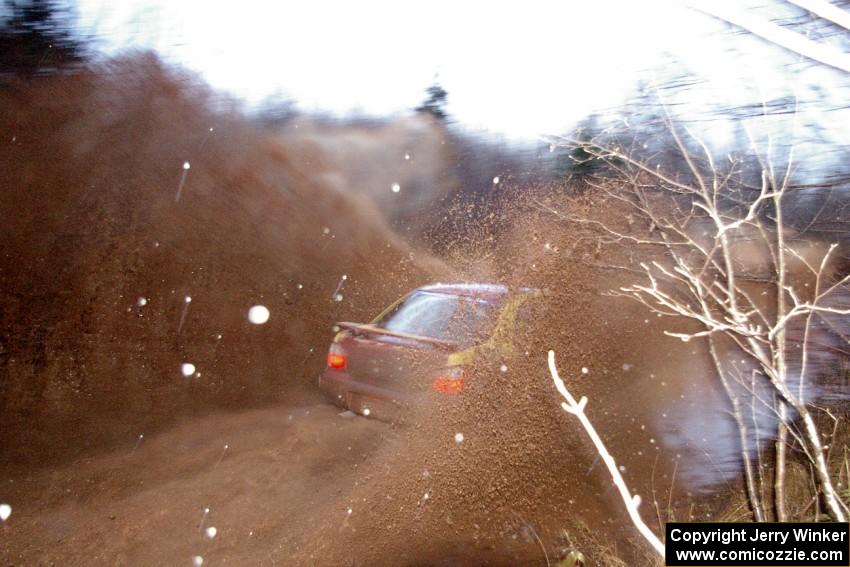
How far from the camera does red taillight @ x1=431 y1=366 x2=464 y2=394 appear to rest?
7.06ft

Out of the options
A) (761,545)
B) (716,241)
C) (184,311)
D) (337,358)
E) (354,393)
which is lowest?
(761,545)

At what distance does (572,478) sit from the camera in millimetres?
2211

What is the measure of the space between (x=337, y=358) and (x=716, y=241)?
1.97m

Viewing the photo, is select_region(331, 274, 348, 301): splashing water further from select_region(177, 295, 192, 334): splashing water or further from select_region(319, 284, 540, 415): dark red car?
select_region(177, 295, 192, 334): splashing water

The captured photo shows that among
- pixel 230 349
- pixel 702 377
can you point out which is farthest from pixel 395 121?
pixel 702 377

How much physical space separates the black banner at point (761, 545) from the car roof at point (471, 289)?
1251 millimetres

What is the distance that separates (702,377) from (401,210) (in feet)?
5.93

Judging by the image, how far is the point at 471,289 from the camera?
2.34 meters

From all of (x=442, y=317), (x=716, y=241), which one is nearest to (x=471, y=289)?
(x=442, y=317)

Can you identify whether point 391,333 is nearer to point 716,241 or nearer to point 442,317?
point 442,317

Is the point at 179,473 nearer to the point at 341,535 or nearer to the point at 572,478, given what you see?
the point at 341,535

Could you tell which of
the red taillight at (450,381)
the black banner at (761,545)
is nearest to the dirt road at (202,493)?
the red taillight at (450,381)

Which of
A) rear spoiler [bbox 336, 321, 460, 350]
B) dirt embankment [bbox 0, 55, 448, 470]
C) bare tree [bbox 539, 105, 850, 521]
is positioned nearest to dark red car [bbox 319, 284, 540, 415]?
rear spoiler [bbox 336, 321, 460, 350]

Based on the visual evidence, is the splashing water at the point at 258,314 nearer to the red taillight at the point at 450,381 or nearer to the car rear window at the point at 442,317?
the car rear window at the point at 442,317
